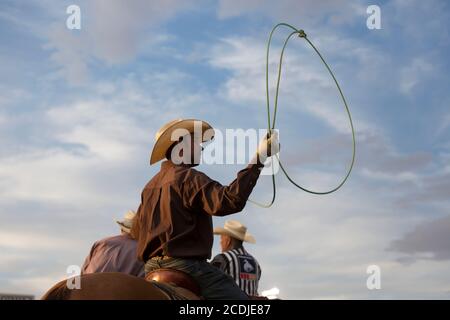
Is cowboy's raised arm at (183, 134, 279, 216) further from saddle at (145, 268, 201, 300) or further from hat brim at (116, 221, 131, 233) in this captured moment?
hat brim at (116, 221, 131, 233)

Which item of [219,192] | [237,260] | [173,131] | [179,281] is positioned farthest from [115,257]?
[219,192]

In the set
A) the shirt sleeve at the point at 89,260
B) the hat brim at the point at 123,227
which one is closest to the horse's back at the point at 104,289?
the shirt sleeve at the point at 89,260

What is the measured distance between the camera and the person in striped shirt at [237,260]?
8.92 metres

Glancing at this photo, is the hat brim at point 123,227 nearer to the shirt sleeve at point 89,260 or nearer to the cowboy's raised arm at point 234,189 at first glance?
the shirt sleeve at point 89,260

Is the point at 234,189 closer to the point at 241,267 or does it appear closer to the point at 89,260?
the point at 241,267

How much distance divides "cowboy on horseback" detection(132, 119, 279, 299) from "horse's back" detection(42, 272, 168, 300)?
42.2 inches

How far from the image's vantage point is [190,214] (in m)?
5.56

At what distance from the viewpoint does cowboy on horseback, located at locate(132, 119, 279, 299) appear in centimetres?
516

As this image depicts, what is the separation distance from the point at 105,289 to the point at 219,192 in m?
1.35

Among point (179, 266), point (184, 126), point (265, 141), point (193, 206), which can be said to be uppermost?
point (184, 126)

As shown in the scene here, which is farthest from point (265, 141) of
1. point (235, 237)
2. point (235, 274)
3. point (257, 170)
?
point (235, 237)
